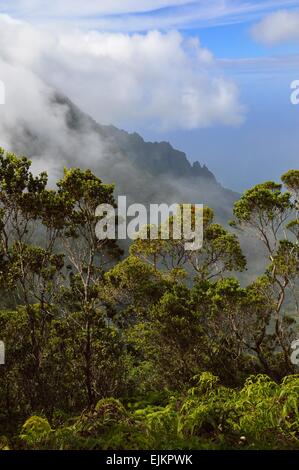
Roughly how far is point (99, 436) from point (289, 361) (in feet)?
80.1

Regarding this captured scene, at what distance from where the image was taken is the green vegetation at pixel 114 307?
19031mm

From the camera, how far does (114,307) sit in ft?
94.2

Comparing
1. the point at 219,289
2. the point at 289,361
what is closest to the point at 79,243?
the point at 219,289

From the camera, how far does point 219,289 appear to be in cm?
2362

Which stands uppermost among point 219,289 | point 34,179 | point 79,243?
point 34,179

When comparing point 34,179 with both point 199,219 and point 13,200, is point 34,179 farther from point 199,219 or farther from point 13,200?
point 199,219

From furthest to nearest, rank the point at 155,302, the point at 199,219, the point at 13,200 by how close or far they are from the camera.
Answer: the point at 199,219 → the point at 155,302 → the point at 13,200

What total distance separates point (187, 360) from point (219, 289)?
4664 mm

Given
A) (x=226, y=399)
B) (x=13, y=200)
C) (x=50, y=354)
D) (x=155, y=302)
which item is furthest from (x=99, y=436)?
(x=50, y=354)

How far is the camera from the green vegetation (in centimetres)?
1903

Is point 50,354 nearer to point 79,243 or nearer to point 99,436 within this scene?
point 79,243

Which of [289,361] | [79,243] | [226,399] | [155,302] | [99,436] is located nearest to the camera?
[99,436]
